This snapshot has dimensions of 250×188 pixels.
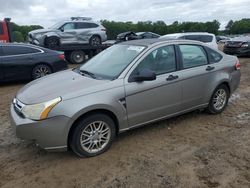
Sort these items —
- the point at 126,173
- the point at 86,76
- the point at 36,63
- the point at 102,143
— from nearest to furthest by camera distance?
the point at 126,173
the point at 102,143
the point at 86,76
the point at 36,63

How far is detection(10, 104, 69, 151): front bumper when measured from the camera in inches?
153

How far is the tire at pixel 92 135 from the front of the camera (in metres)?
4.09

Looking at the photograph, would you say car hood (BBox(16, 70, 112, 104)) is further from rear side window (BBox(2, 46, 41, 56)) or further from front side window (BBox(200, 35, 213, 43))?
front side window (BBox(200, 35, 213, 43))

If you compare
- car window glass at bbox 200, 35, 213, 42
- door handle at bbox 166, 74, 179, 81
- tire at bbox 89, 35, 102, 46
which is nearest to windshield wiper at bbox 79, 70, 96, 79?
door handle at bbox 166, 74, 179, 81

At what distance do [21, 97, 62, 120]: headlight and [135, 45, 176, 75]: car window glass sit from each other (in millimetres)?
1428

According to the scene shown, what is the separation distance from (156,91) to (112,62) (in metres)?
0.89

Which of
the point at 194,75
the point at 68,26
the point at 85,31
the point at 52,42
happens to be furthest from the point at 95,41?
the point at 194,75

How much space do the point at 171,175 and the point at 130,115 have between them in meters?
1.15

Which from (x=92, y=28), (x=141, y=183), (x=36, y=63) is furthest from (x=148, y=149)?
(x=92, y=28)

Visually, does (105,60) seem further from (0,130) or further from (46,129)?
(0,130)

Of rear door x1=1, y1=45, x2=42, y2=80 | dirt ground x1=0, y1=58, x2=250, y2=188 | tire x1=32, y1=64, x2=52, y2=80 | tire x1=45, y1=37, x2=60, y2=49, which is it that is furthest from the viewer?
tire x1=45, y1=37, x2=60, y2=49

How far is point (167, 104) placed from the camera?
197 inches

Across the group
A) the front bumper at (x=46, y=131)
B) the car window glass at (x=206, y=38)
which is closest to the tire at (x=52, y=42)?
the car window glass at (x=206, y=38)

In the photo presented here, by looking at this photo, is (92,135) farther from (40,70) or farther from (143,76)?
(40,70)
